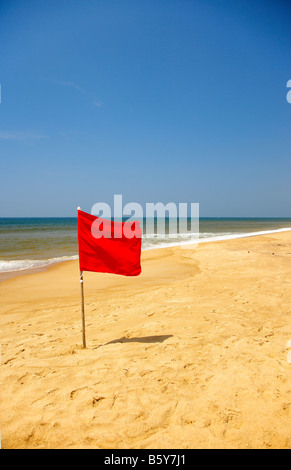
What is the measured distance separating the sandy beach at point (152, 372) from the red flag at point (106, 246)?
1601 millimetres

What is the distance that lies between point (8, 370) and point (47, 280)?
7.41 meters

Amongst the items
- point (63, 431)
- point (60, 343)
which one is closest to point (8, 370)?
point (60, 343)

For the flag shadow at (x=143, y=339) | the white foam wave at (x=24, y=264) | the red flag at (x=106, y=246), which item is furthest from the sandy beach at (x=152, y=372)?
the white foam wave at (x=24, y=264)

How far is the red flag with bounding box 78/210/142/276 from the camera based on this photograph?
15.7 feet

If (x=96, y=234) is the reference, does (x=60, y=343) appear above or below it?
below

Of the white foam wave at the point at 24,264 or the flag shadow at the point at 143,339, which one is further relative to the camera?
the white foam wave at the point at 24,264

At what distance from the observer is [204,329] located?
5.27 meters

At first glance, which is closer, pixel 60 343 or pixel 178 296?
pixel 60 343

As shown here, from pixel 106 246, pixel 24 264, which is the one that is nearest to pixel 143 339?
pixel 106 246

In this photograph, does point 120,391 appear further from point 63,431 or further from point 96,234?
point 96,234

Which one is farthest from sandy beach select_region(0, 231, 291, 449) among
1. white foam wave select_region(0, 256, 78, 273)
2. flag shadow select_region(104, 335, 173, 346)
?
white foam wave select_region(0, 256, 78, 273)

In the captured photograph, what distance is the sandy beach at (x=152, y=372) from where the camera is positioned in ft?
9.20

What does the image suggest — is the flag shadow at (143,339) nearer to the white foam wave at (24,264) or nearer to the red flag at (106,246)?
the red flag at (106,246)
